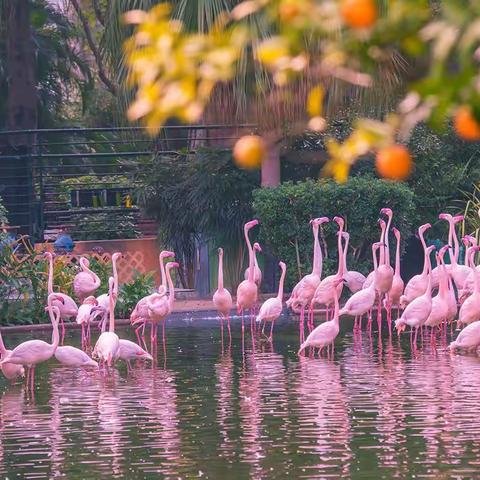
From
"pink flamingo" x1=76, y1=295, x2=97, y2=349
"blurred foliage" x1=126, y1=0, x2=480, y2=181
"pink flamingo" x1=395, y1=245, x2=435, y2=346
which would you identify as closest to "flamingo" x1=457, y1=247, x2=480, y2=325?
"pink flamingo" x1=395, y1=245, x2=435, y2=346

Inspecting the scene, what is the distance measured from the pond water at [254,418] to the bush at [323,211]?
19.5ft

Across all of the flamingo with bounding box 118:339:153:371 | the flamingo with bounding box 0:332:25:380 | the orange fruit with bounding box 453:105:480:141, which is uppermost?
the orange fruit with bounding box 453:105:480:141

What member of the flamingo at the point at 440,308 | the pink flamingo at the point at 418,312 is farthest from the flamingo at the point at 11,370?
the flamingo at the point at 440,308

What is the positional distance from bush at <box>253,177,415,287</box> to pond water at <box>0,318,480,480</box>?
5.95 meters

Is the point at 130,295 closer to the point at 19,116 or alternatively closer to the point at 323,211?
the point at 323,211

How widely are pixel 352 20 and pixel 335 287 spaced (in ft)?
43.4

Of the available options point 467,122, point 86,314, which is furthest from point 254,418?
point 467,122

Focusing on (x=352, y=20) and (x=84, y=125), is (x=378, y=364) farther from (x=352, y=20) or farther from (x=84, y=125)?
(x=84, y=125)

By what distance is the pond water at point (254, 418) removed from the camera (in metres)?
8.38

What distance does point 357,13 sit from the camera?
8.87 ft

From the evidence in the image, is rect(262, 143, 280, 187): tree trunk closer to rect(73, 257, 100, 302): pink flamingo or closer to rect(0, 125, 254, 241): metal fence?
rect(0, 125, 254, 241): metal fence

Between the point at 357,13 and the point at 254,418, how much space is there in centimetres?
Answer: 773

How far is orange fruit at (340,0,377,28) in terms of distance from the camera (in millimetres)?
2705

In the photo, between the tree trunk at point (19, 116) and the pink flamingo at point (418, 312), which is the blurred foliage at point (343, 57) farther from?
the tree trunk at point (19, 116)
